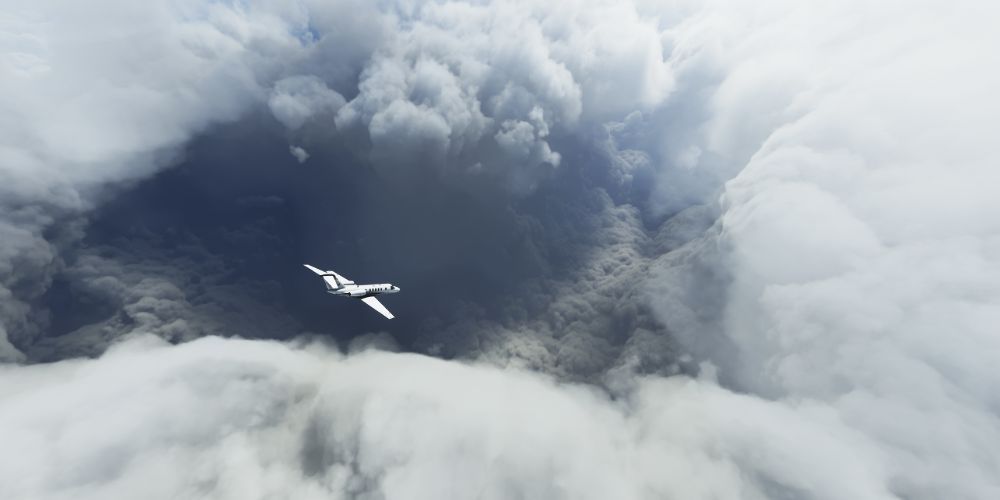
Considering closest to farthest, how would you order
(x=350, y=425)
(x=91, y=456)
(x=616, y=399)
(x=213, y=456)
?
(x=91, y=456) < (x=213, y=456) < (x=350, y=425) < (x=616, y=399)

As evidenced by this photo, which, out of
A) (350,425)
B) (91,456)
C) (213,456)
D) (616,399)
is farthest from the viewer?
(616,399)

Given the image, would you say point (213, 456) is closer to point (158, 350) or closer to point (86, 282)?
point (158, 350)

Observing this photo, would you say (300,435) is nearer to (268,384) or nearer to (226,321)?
(268,384)

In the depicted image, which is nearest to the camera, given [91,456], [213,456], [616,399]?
[91,456]

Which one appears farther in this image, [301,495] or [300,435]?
[300,435]

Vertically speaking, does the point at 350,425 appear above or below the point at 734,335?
below

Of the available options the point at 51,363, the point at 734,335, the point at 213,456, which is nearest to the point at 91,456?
the point at 213,456

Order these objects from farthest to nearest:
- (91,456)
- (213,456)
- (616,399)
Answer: (616,399), (213,456), (91,456)

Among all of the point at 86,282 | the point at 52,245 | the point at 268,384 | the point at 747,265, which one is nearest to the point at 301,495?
the point at 268,384

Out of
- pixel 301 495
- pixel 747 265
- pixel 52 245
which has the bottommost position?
pixel 301 495
